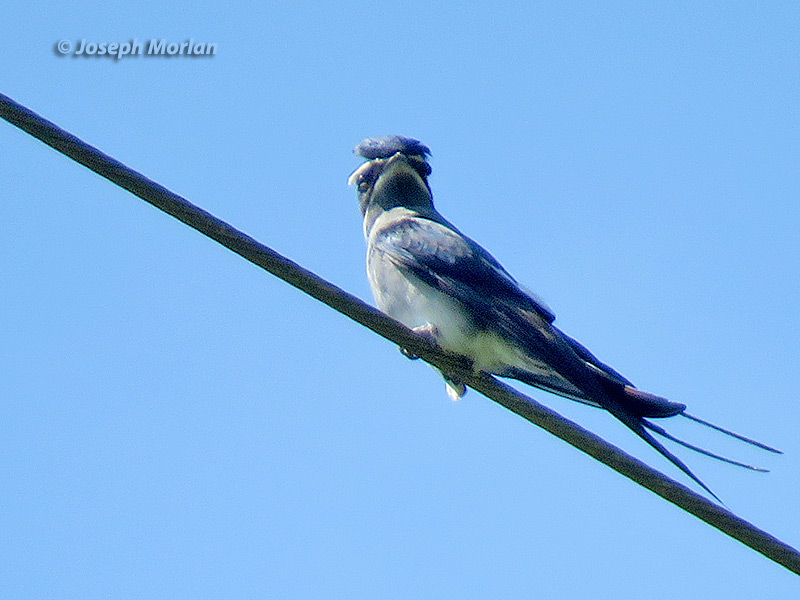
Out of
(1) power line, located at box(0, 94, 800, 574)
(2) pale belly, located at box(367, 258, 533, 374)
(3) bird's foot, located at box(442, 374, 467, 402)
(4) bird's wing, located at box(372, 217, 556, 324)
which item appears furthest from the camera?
(3) bird's foot, located at box(442, 374, 467, 402)

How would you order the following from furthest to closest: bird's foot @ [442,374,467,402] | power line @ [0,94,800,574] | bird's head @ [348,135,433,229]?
bird's head @ [348,135,433,229] < bird's foot @ [442,374,467,402] < power line @ [0,94,800,574]

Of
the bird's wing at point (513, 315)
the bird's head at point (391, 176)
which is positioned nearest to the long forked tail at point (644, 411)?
the bird's wing at point (513, 315)

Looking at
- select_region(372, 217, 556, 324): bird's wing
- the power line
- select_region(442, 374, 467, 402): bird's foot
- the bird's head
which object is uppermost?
the bird's head

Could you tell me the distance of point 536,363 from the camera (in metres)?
5.02

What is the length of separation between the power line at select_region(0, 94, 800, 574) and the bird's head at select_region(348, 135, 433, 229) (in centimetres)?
294

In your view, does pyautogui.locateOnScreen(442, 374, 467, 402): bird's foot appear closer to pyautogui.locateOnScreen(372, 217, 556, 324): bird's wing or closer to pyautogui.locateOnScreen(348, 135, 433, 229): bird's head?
pyautogui.locateOnScreen(372, 217, 556, 324): bird's wing

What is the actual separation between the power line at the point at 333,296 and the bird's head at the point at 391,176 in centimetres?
294

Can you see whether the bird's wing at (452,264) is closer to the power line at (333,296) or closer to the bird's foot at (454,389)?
the bird's foot at (454,389)

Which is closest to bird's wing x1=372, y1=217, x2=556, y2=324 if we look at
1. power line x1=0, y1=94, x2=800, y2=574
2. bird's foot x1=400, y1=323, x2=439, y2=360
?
bird's foot x1=400, y1=323, x2=439, y2=360

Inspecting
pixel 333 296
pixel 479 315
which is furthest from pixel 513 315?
pixel 333 296

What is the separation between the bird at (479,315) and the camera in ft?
14.5

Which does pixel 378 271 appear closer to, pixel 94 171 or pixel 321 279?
pixel 321 279

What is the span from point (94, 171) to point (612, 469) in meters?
1.68

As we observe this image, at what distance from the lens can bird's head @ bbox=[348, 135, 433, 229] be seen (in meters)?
6.70
